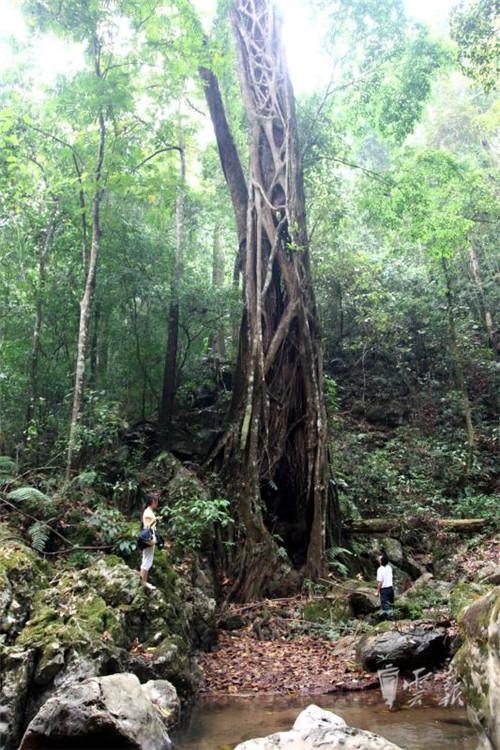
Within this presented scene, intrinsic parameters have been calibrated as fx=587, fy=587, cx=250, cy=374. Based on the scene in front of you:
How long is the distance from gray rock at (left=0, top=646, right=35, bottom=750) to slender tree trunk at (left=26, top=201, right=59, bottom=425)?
6571 millimetres

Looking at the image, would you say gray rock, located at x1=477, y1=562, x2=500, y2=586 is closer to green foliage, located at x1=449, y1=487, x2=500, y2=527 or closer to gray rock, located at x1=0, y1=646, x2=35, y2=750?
green foliage, located at x1=449, y1=487, x2=500, y2=527

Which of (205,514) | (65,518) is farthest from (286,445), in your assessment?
(65,518)

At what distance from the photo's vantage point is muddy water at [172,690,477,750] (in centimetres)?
448

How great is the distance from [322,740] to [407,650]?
3501 millimetres

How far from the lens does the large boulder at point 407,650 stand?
6441 millimetres

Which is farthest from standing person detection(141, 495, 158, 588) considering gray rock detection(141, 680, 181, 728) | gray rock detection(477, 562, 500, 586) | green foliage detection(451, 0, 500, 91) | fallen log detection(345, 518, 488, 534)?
green foliage detection(451, 0, 500, 91)

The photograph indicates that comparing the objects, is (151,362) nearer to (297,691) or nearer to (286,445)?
(286,445)

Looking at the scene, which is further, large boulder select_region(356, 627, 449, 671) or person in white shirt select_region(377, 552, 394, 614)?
person in white shirt select_region(377, 552, 394, 614)

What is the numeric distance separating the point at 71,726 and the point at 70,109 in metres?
9.69

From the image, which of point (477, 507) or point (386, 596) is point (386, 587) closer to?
point (386, 596)

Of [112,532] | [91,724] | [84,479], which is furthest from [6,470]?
[91,724]

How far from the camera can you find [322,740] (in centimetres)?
338

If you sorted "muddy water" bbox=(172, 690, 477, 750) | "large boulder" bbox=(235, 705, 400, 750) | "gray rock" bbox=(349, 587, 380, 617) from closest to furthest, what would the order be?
1. "large boulder" bbox=(235, 705, 400, 750)
2. "muddy water" bbox=(172, 690, 477, 750)
3. "gray rock" bbox=(349, 587, 380, 617)

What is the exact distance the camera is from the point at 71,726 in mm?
4059
